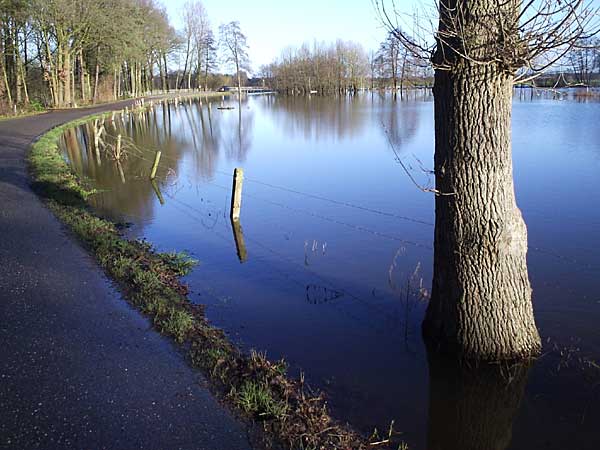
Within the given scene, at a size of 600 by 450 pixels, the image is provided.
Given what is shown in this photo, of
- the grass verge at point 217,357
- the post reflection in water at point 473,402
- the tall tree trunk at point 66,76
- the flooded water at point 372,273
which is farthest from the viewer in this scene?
the tall tree trunk at point 66,76

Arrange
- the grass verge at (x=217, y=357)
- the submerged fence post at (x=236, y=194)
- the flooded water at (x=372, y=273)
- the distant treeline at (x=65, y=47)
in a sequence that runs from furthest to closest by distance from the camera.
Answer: the distant treeline at (x=65, y=47) → the submerged fence post at (x=236, y=194) → the flooded water at (x=372, y=273) → the grass verge at (x=217, y=357)

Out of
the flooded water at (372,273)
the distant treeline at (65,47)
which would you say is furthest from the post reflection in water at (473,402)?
the distant treeline at (65,47)

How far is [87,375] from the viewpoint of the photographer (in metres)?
4.53

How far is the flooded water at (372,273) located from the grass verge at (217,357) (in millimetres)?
490

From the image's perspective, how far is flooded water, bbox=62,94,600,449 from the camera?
206 inches

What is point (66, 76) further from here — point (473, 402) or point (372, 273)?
point (473, 402)

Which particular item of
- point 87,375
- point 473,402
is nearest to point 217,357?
point 87,375

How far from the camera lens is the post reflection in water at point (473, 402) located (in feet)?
15.7

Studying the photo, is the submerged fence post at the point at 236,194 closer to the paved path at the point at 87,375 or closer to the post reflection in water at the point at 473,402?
the paved path at the point at 87,375

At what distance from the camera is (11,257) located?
7508 millimetres

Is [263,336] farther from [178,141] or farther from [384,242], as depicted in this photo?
[178,141]

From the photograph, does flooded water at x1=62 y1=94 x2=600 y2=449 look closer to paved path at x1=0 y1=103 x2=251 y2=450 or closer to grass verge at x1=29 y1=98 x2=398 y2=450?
grass verge at x1=29 y1=98 x2=398 y2=450

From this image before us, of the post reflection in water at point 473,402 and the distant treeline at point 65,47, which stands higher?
the distant treeline at point 65,47

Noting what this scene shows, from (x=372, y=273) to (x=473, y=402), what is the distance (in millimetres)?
4028
